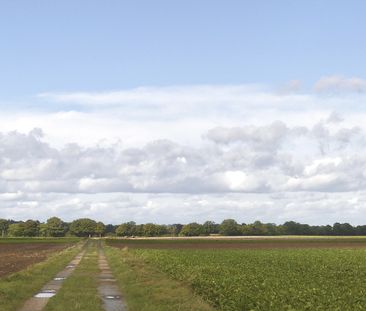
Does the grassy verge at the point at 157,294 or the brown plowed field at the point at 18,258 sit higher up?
the brown plowed field at the point at 18,258

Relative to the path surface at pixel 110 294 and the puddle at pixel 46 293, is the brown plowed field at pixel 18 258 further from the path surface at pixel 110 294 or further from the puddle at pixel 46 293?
the puddle at pixel 46 293

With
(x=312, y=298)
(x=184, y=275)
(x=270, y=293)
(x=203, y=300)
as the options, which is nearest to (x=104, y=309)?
(x=203, y=300)

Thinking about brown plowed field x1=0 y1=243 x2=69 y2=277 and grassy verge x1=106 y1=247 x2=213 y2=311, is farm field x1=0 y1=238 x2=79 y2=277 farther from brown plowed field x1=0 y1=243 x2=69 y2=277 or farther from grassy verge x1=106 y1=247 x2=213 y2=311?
grassy verge x1=106 y1=247 x2=213 y2=311

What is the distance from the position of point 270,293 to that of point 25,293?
12082 mm

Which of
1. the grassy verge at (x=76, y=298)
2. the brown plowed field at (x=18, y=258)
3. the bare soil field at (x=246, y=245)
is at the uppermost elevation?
the bare soil field at (x=246, y=245)

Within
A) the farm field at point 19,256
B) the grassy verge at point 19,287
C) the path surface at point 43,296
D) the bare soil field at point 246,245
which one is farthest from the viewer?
the bare soil field at point 246,245

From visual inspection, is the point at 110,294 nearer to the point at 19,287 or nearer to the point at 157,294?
the point at 157,294

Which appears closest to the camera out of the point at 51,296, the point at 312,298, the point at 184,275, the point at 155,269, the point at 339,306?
the point at 339,306

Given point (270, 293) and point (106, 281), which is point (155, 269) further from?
point (270, 293)

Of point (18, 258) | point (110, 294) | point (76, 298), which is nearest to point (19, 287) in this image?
point (110, 294)

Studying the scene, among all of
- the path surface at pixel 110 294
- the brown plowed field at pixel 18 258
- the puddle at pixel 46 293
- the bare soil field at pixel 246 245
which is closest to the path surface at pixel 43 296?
the puddle at pixel 46 293

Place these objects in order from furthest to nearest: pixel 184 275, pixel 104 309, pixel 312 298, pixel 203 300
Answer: pixel 184 275 < pixel 203 300 < pixel 104 309 < pixel 312 298

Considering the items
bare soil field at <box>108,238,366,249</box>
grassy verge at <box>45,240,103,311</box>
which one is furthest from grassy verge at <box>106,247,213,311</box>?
bare soil field at <box>108,238,366,249</box>

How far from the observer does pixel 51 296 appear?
2602 cm
